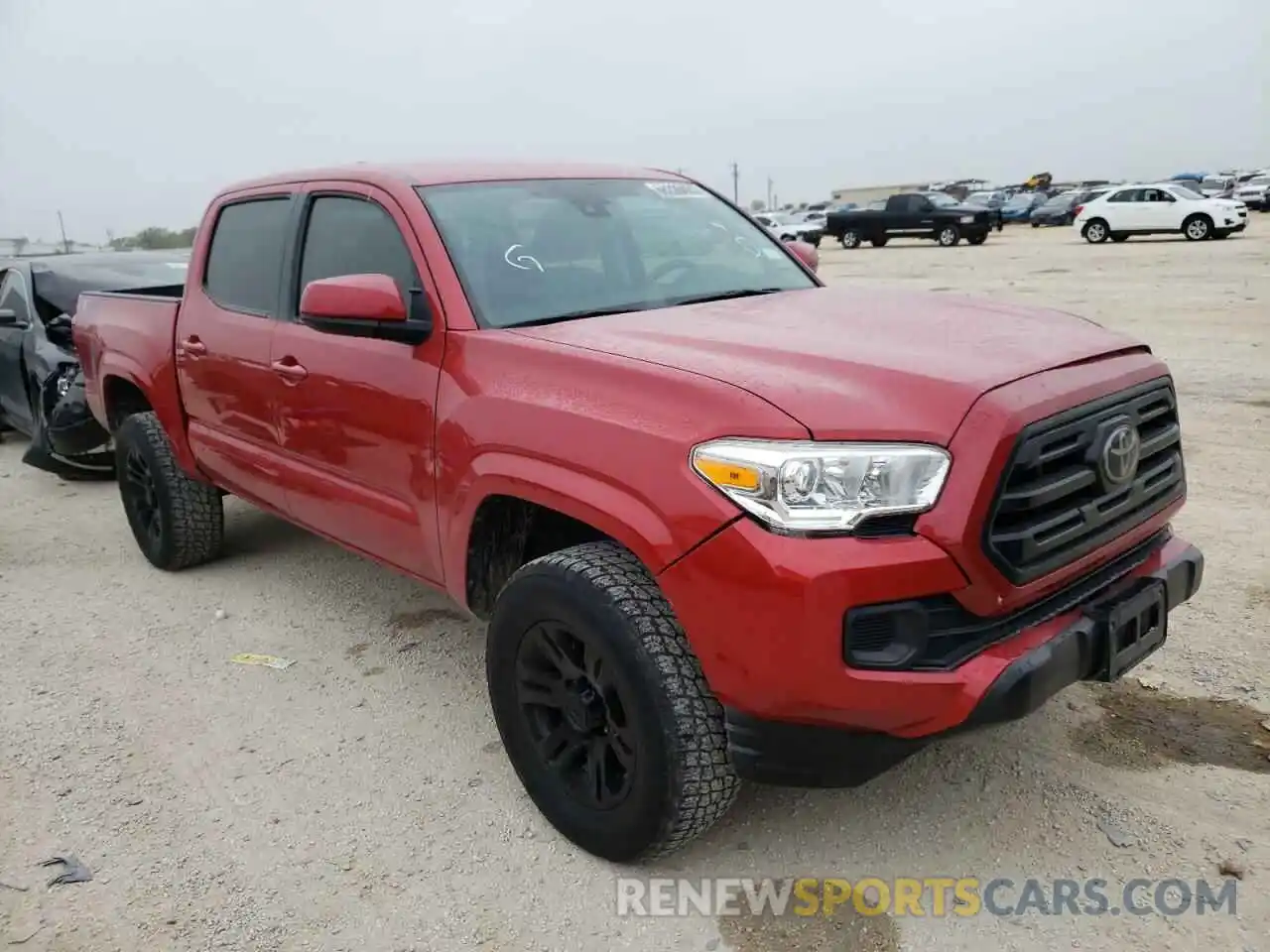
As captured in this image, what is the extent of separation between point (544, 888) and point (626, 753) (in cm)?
43

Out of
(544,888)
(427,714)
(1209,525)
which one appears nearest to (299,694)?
(427,714)

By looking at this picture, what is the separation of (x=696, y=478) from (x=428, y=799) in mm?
1482

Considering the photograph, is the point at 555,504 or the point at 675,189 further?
the point at 675,189

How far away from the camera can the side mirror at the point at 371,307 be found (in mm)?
3051

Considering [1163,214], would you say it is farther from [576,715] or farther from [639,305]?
[576,715]

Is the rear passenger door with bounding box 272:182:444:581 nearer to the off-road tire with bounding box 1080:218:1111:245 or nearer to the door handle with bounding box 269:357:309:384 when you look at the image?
the door handle with bounding box 269:357:309:384

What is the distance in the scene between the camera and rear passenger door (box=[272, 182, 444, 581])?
320cm

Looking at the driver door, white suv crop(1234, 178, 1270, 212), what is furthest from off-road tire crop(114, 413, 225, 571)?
white suv crop(1234, 178, 1270, 212)

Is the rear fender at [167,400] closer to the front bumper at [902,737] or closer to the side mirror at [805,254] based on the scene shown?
the side mirror at [805,254]

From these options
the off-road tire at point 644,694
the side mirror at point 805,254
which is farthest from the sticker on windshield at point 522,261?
the side mirror at point 805,254

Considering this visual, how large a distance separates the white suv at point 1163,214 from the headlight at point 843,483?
28123 mm

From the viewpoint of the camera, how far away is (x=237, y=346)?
4.21m

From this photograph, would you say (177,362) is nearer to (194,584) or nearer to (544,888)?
(194,584)

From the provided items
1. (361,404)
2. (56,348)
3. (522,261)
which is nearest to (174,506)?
(361,404)
